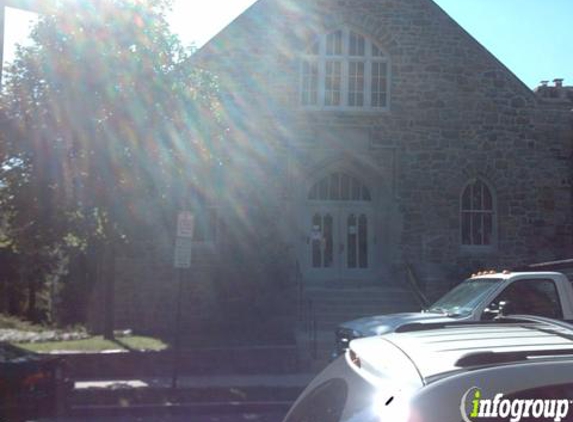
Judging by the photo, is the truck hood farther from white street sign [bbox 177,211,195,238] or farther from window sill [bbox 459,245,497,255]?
window sill [bbox 459,245,497,255]

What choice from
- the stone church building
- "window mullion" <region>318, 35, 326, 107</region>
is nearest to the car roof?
the stone church building

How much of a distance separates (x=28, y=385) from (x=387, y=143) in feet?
52.1

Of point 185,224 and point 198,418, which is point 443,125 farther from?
point 198,418

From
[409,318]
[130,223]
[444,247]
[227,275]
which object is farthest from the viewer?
[444,247]

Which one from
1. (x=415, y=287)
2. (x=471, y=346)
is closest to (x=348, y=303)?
(x=415, y=287)

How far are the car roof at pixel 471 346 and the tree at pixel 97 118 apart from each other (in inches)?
480

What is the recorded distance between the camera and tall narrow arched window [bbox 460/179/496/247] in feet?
77.8

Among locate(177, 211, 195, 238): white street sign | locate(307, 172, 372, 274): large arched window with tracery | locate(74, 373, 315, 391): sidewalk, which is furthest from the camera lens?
locate(307, 172, 372, 274): large arched window with tracery

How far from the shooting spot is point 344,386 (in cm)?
321

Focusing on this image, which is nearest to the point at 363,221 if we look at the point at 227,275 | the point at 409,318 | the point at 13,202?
the point at 227,275

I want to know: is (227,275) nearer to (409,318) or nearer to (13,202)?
(13,202)

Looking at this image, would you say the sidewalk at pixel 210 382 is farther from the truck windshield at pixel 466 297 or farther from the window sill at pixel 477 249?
the window sill at pixel 477 249

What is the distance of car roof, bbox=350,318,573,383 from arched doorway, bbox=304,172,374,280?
64.4 ft

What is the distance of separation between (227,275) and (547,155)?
10258mm
